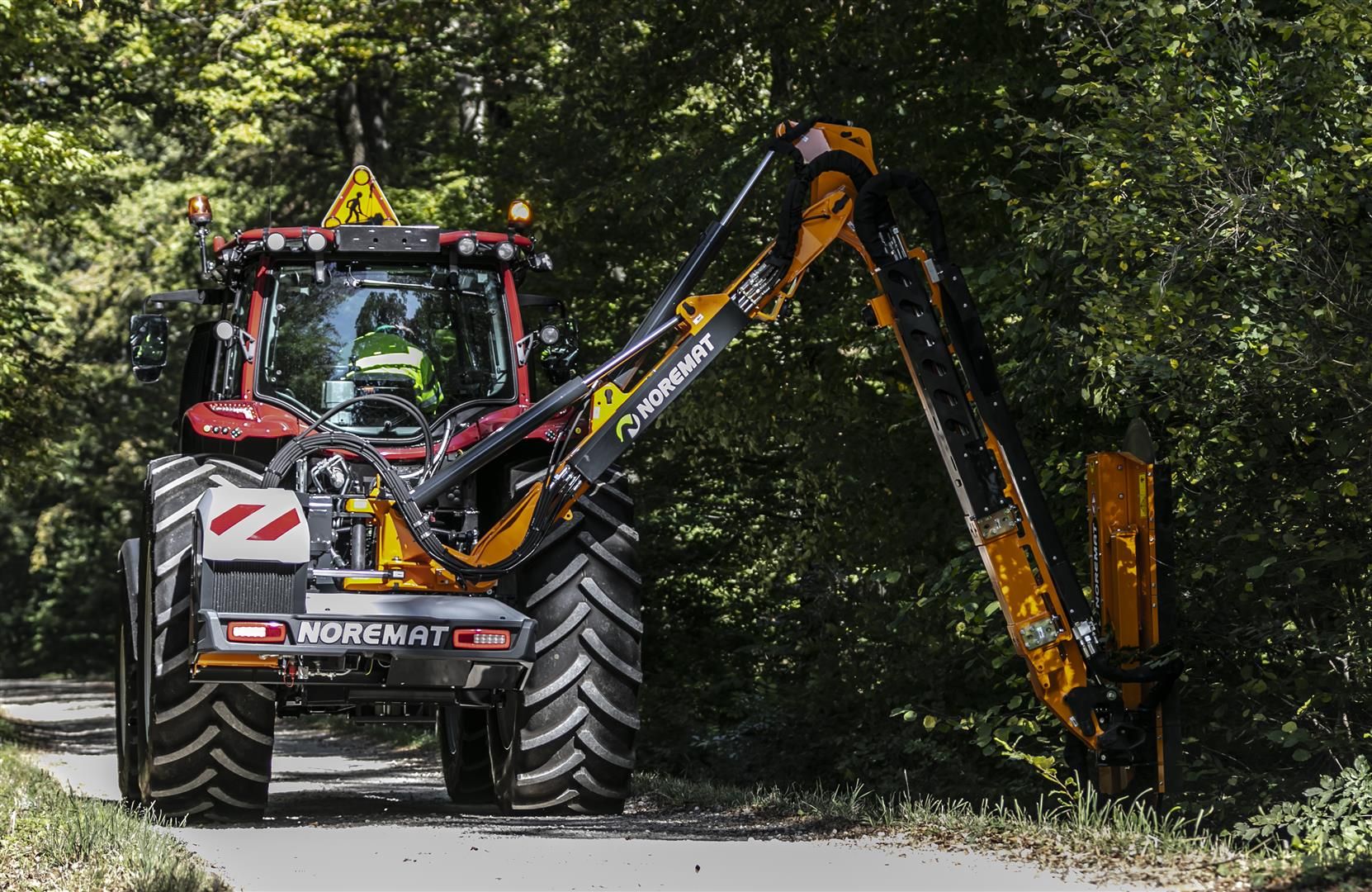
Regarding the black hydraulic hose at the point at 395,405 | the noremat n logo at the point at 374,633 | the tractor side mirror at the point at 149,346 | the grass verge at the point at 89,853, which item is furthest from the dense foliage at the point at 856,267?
the tractor side mirror at the point at 149,346

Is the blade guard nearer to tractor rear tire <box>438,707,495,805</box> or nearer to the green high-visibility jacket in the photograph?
the green high-visibility jacket

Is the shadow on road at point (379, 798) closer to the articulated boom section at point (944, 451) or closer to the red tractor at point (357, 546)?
the red tractor at point (357, 546)

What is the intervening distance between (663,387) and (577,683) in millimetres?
1556

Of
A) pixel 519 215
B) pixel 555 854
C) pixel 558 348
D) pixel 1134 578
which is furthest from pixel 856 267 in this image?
pixel 555 854

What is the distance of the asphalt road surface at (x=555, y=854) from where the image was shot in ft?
22.6

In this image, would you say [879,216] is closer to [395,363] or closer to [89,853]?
[395,363]

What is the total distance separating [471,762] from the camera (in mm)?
11742

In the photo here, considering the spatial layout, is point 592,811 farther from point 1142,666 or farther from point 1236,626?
point 1236,626

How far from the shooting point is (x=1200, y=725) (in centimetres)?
1072

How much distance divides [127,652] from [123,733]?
0.58 meters

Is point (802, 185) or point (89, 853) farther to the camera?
point (802, 185)

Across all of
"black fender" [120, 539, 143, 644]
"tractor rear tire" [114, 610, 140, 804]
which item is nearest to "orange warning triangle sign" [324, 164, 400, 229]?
"black fender" [120, 539, 143, 644]

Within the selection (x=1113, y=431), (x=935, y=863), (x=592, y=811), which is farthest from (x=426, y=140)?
(x=935, y=863)

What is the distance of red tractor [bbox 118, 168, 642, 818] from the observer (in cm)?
883
